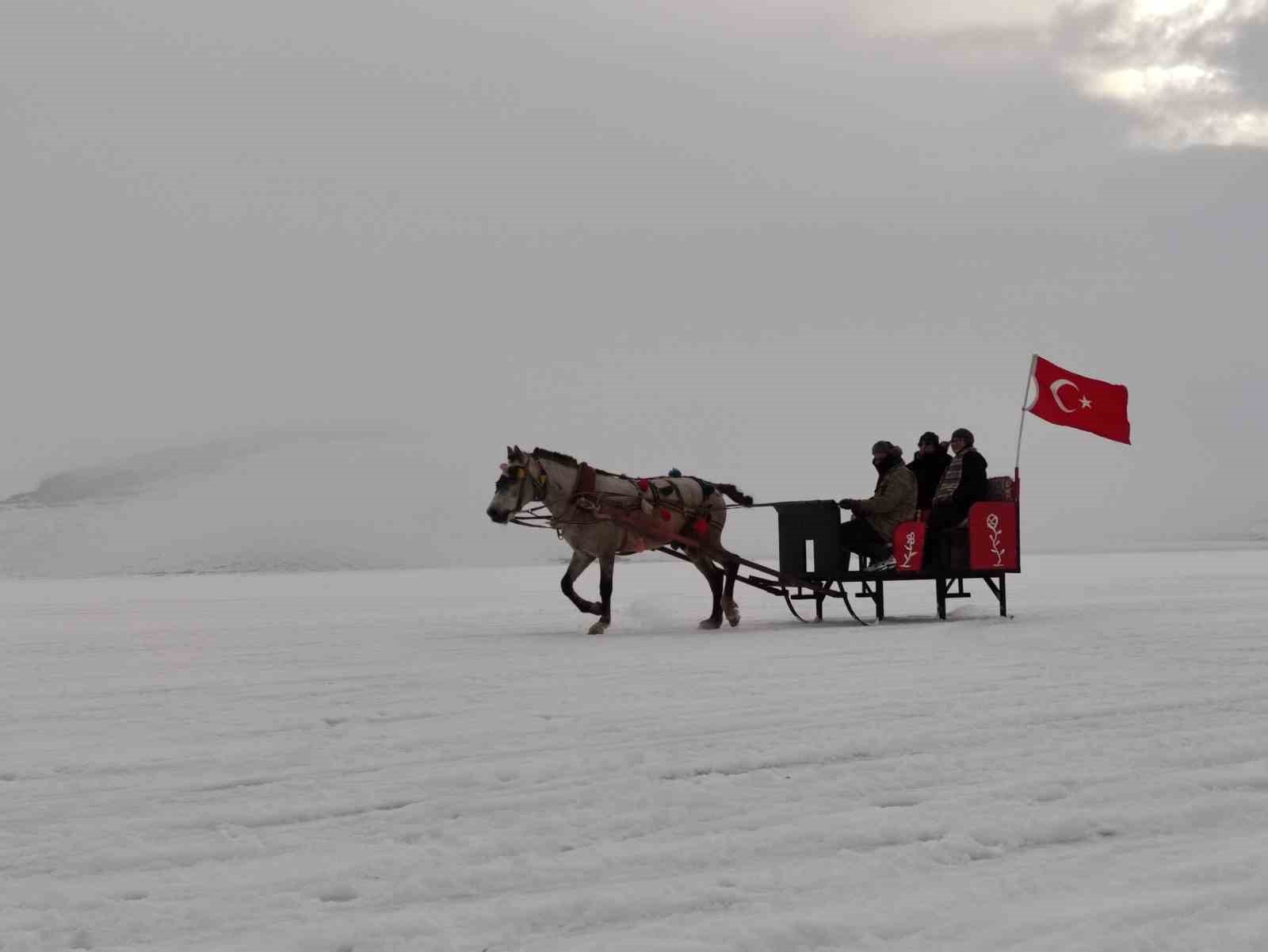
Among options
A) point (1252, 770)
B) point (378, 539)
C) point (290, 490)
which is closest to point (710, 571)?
point (1252, 770)

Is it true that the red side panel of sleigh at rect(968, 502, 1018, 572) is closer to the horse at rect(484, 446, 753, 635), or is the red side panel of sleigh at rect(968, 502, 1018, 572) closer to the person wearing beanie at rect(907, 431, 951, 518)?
the person wearing beanie at rect(907, 431, 951, 518)

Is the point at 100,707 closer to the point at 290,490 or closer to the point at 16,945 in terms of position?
the point at 16,945

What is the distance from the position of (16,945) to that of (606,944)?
1.46 metres

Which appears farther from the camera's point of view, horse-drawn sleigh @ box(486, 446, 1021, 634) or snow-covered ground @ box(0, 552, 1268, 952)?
horse-drawn sleigh @ box(486, 446, 1021, 634)

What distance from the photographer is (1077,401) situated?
1450 centimetres

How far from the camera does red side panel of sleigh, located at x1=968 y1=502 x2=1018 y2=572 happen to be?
42.3ft

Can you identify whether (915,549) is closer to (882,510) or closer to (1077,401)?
(882,510)

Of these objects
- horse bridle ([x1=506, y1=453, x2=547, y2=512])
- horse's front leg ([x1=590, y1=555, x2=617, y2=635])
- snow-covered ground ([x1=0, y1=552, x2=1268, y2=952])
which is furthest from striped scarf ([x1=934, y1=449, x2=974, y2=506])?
horse bridle ([x1=506, y1=453, x2=547, y2=512])

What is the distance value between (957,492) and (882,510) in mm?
728

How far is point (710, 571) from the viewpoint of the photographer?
555 inches

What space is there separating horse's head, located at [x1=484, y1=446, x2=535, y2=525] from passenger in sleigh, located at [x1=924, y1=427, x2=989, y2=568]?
12.7 feet

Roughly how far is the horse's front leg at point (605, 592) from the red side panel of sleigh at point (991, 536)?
11.1 ft

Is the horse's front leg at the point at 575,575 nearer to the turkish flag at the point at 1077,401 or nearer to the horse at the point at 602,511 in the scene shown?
the horse at the point at 602,511

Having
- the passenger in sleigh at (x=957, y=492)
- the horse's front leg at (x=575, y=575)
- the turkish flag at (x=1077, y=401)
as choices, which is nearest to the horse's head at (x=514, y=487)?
the horse's front leg at (x=575, y=575)
